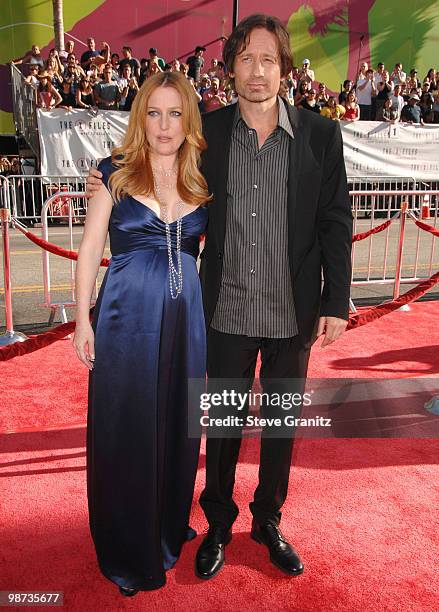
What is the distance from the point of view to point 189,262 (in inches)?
97.5

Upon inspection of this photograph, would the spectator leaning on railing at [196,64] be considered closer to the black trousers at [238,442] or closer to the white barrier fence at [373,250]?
the white barrier fence at [373,250]

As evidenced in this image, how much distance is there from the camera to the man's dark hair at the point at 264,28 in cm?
243

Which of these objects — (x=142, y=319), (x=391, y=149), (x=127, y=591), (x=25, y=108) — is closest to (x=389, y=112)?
(x=391, y=149)

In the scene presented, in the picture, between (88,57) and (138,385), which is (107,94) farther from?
(138,385)

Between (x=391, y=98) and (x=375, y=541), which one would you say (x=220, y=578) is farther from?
(x=391, y=98)

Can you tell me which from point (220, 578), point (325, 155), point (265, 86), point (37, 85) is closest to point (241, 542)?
point (220, 578)

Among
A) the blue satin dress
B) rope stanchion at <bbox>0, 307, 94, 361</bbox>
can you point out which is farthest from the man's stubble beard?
rope stanchion at <bbox>0, 307, 94, 361</bbox>

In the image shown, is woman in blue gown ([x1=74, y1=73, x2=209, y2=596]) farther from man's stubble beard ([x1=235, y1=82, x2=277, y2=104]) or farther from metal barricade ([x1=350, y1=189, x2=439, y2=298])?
metal barricade ([x1=350, y1=189, x2=439, y2=298])

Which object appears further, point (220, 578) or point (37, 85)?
point (37, 85)

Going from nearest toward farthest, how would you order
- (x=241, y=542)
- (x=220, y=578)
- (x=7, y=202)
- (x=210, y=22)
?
(x=220, y=578)
(x=241, y=542)
(x=7, y=202)
(x=210, y=22)

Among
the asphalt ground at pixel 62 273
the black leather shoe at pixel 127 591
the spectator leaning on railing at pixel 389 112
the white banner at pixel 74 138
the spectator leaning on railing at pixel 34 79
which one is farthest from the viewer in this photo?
the spectator leaning on railing at pixel 389 112

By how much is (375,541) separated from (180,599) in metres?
1.00

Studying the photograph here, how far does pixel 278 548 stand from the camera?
2705 mm

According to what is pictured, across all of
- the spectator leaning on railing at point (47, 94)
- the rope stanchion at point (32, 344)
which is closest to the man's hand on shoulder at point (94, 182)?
the rope stanchion at point (32, 344)
